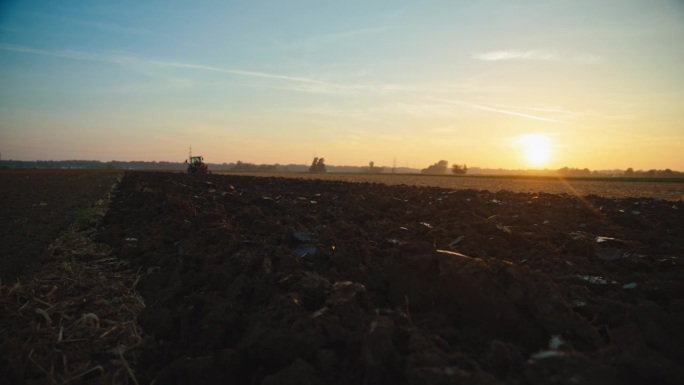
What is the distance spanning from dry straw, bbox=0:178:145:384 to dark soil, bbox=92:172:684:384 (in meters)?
0.18

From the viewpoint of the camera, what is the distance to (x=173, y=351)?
9.11ft

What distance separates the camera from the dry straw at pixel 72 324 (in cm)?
263

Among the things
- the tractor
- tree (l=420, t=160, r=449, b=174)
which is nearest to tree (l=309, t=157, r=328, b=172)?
tree (l=420, t=160, r=449, b=174)

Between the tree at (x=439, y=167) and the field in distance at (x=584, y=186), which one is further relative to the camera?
the tree at (x=439, y=167)

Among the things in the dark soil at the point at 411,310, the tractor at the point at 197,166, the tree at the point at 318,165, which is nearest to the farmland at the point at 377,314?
the dark soil at the point at 411,310

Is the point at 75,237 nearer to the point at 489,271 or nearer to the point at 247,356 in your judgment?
the point at 247,356

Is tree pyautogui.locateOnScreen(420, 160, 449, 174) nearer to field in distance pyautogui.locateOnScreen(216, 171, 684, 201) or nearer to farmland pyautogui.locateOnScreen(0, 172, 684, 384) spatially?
field in distance pyautogui.locateOnScreen(216, 171, 684, 201)

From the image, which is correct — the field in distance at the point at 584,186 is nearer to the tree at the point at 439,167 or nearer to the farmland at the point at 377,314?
the farmland at the point at 377,314

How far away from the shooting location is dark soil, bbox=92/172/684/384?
86.2 inches

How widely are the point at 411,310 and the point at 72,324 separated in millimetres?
2983

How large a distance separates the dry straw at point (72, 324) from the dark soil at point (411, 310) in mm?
181

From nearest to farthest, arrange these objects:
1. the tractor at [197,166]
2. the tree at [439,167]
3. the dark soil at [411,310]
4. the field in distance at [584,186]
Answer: the dark soil at [411,310], the field in distance at [584,186], the tractor at [197,166], the tree at [439,167]

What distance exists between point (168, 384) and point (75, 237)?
586 centimetres

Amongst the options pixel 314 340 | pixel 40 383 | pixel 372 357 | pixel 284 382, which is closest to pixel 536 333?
pixel 372 357
